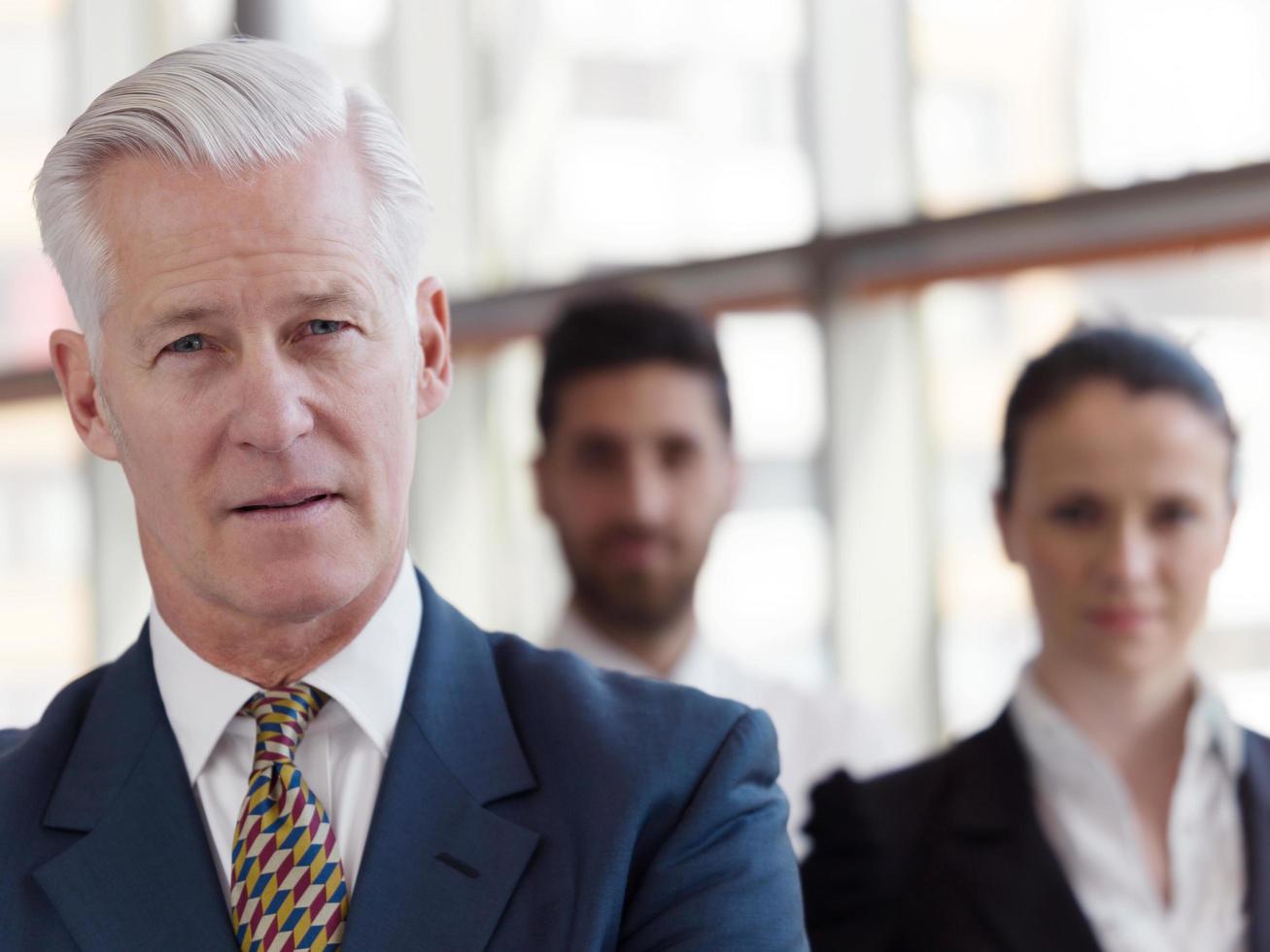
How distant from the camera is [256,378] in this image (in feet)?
4.48

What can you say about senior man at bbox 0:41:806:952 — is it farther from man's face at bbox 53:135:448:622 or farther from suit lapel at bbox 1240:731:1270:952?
suit lapel at bbox 1240:731:1270:952

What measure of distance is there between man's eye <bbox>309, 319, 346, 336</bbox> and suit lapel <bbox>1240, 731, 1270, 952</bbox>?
1401mm

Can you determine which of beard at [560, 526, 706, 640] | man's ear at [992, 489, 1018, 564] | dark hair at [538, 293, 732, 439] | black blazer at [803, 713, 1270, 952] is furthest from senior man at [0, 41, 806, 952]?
dark hair at [538, 293, 732, 439]

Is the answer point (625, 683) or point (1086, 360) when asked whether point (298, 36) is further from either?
point (625, 683)

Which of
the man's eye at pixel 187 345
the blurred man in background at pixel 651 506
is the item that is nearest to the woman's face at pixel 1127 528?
the blurred man in background at pixel 651 506

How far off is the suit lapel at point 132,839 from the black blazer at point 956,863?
0.96 m

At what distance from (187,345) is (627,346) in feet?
6.08

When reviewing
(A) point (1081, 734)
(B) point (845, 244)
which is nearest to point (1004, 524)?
(A) point (1081, 734)

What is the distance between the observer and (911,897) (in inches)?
83.2

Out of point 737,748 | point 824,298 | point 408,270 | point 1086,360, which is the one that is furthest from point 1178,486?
point 824,298

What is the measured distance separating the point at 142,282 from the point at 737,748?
2.24 ft

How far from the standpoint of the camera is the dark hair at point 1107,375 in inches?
88.7

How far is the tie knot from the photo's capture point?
1454mm

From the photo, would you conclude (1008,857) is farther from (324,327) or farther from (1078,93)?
(1078,93)
